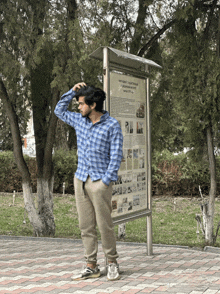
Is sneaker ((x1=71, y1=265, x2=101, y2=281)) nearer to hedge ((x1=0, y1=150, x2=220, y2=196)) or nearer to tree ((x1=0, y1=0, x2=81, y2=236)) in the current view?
tree ((x1=0, y1=0, x2=81, y2=236))

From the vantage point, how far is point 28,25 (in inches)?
328

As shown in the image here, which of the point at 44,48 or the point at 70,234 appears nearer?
the point at 44,48

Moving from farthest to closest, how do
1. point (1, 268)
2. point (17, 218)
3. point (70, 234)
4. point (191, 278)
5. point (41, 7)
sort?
point (17, 218) → point (70, 234) → point (41, 7) → point (1, 268) → point (191, 278)

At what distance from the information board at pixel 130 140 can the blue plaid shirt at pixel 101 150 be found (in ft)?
1.77

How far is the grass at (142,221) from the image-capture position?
402 inches

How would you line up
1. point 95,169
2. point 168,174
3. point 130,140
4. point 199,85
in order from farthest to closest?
point 168,174
point 199,85
point 130,140
point 95,169

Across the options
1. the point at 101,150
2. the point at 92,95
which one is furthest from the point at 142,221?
the point at 92,95

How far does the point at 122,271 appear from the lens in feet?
16.6

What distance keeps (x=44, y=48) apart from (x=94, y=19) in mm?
1125

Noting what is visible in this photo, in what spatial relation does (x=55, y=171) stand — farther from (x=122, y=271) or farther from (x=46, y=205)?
(x=122, y=271)

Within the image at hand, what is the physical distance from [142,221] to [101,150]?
27.8ft

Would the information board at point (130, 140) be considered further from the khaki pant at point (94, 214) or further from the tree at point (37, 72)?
the tree at point (37, 72)

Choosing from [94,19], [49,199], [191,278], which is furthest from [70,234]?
[191,278]

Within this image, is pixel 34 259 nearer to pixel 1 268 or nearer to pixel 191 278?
pixel 1 268
